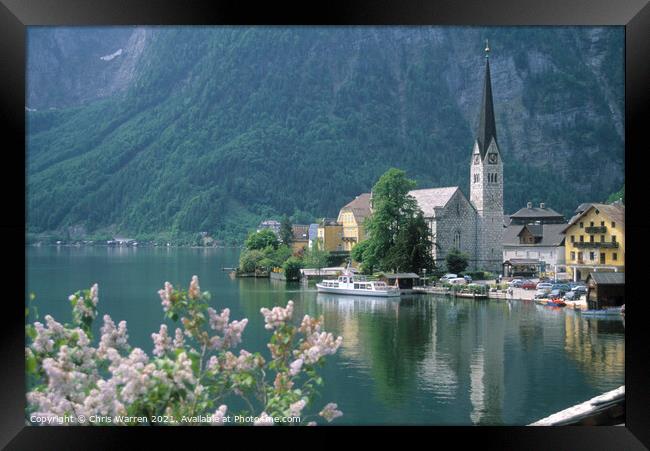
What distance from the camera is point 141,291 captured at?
19.9m

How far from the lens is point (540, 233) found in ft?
80.4

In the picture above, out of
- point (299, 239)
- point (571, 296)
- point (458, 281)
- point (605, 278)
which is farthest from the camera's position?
point (299, 239)

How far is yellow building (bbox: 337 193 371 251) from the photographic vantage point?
Answer: 2731cm

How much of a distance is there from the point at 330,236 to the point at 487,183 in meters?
6.40

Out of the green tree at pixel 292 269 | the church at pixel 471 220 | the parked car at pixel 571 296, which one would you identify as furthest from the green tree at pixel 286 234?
the parked car at pixel 571 296

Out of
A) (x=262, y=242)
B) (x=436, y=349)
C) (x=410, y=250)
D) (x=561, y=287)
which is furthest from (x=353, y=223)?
(x=436, y=349)

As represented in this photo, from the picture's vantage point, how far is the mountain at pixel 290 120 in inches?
1924

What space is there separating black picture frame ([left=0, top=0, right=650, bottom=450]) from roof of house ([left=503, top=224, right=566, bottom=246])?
17786 millimetres

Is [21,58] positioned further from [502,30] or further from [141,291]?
[502,30]

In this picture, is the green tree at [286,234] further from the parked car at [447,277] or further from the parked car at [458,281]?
the parked car at [458,281]

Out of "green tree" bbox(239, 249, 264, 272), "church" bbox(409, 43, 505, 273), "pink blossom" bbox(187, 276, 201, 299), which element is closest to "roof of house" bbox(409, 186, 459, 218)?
"church" bbox(409, 43, 505, 273)

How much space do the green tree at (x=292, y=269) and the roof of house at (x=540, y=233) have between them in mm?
6706

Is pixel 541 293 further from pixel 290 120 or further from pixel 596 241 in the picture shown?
pixel 290 120

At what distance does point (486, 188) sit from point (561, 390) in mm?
21515
